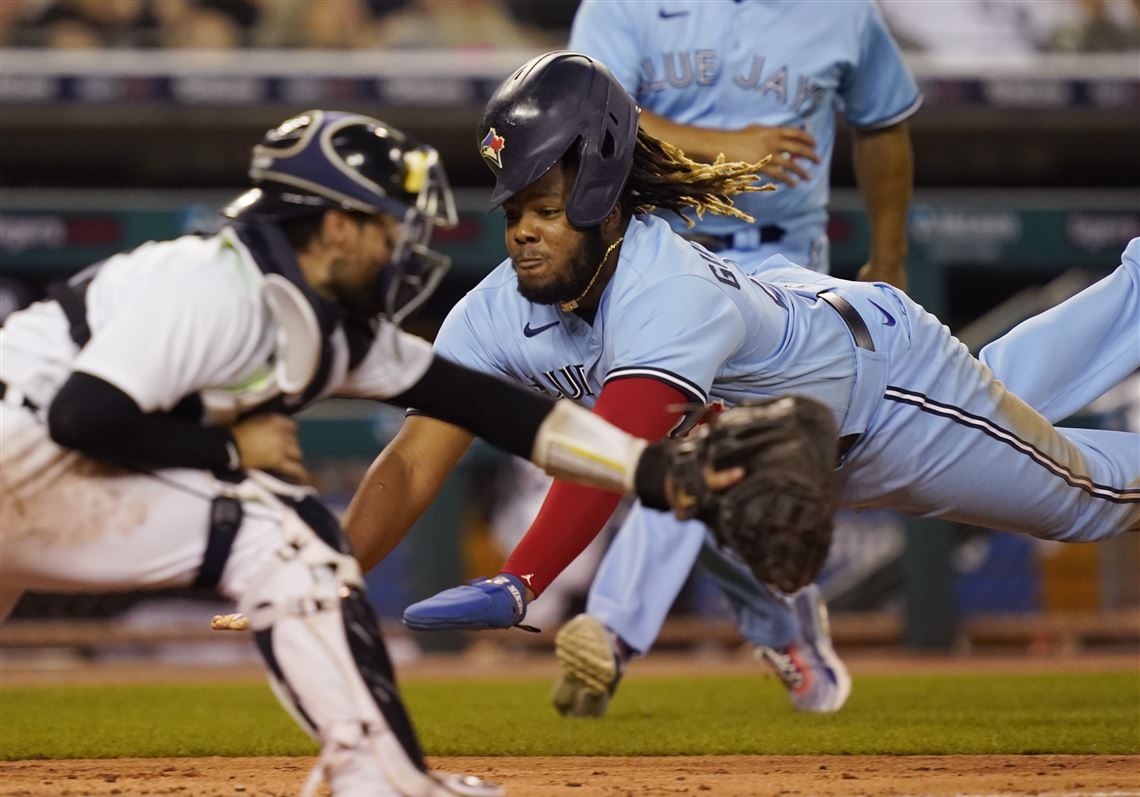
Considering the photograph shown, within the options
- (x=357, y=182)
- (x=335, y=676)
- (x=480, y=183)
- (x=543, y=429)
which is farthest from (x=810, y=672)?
(x=480, y=183)

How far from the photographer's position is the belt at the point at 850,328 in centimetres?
360

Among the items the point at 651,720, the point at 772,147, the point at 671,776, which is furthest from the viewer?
the point at 651,720

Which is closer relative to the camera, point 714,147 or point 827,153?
point 714,147

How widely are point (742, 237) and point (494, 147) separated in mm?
1494

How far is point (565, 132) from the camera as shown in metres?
3.36

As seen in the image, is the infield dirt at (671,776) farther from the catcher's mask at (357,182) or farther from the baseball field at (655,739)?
the catcher's mask at (357,182)

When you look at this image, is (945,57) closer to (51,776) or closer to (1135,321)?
(1135,321)

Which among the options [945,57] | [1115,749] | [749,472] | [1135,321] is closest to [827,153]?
[1135,321]

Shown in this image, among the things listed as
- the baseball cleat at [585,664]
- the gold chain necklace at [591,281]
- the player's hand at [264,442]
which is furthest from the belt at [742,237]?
the player's hand at [264,442]

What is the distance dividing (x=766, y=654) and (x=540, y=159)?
2210mm

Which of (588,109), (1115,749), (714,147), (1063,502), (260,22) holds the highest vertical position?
(588,109)

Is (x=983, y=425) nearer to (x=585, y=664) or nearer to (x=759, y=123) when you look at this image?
(x=759, y=123)

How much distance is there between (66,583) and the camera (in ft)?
8.59

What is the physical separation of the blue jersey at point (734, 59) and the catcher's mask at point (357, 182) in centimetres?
213
